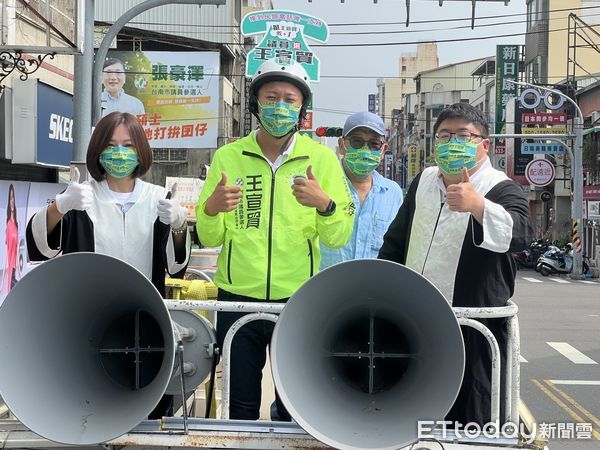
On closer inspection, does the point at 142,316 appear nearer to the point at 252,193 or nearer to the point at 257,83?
the point at 252,193

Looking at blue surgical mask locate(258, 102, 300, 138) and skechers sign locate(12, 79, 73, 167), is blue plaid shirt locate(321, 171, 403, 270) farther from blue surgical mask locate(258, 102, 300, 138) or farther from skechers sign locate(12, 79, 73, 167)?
skechers sign locate(12, 79, 73, 167)

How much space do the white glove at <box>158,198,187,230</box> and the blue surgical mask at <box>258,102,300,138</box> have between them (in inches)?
18.8

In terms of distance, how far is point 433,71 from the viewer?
89188 millimetres

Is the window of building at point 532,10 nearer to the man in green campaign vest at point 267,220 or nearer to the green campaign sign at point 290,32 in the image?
the green campaign sign at point 290,32

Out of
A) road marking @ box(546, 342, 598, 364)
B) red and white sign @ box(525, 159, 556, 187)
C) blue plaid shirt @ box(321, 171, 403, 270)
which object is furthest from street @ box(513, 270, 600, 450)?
red and white sign @ box(525, 159, 556, 187)

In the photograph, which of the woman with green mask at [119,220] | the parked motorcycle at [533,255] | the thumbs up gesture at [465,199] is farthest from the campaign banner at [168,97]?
the thumbs up gesture at [465,199]

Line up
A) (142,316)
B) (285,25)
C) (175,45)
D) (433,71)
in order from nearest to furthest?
(142,316)
(285,25)
(175,45)
(433,71)

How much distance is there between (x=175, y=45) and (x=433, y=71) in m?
56.7

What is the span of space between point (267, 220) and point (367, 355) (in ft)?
2.32

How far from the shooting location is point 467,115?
3.25m

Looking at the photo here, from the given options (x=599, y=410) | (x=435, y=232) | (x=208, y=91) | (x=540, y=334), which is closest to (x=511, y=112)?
(x=208, y=91)

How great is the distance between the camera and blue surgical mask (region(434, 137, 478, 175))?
3.20m

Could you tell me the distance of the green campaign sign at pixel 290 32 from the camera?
1237cm

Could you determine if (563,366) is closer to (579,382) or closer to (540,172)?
(579,382)
